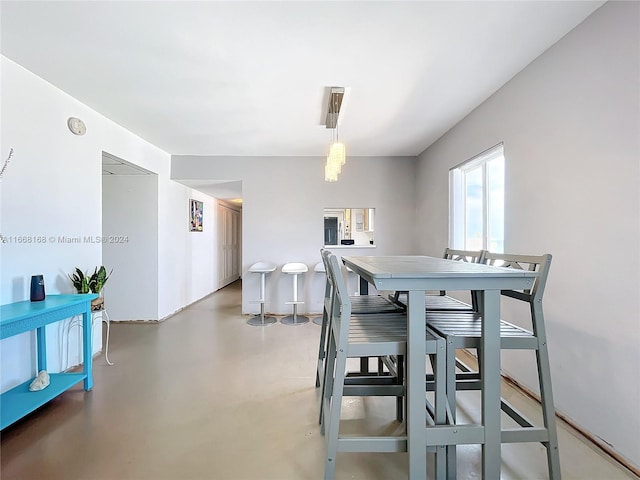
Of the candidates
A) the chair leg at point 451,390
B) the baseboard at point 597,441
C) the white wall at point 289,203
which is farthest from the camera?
the white wall at point 289,203

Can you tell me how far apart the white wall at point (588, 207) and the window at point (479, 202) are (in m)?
0.44

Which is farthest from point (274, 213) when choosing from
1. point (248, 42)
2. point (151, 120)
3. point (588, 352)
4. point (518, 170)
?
point (588, 352)

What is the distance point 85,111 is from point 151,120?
564mm

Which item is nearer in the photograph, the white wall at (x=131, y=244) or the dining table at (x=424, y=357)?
the dining table at (x=424, y=357)

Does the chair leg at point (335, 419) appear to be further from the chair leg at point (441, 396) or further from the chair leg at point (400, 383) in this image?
the chair leg at point (400, 383)

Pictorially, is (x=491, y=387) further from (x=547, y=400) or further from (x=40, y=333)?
(x=40, y=333)

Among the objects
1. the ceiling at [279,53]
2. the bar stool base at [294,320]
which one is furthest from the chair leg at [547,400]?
the bar stool base at [294,320]

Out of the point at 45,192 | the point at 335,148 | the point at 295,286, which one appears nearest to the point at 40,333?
the point at 45,192

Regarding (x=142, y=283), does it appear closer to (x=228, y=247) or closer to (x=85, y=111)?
(x=85, y=111)

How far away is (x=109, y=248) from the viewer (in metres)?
4.18

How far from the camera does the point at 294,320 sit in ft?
14.2

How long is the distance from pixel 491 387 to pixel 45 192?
330cm

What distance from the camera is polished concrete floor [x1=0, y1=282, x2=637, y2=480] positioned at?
60.4 inches

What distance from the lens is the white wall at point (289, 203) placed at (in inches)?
183
